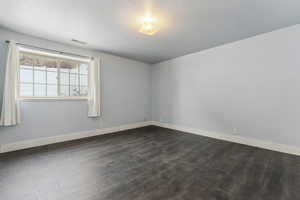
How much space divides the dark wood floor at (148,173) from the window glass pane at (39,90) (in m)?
1.18

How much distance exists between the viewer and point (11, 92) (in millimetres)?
2689

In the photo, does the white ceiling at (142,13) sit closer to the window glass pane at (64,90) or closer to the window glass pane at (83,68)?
the window glass pane at (83,68)

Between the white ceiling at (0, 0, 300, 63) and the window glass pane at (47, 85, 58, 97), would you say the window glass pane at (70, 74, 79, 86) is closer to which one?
the window glass pane at (47, 85, 58, 97)

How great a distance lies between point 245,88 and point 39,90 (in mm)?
4699

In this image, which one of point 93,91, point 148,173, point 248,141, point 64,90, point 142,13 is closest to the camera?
point 148,173

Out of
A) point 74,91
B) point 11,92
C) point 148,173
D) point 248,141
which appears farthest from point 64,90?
point 248,141

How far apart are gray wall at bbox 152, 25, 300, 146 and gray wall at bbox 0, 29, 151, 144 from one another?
1.25 m

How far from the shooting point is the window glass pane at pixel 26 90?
2.95 metres

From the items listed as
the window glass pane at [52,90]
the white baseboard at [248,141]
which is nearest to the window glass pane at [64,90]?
the window glass pane at [52,90]

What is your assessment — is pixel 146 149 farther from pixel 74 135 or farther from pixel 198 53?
pixel 198 53

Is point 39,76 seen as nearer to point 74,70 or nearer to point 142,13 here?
point 74,70

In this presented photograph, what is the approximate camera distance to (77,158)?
245 centimetres

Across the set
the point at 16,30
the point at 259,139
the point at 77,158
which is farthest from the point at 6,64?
the point at 259,139

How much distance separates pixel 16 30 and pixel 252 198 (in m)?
4.62
